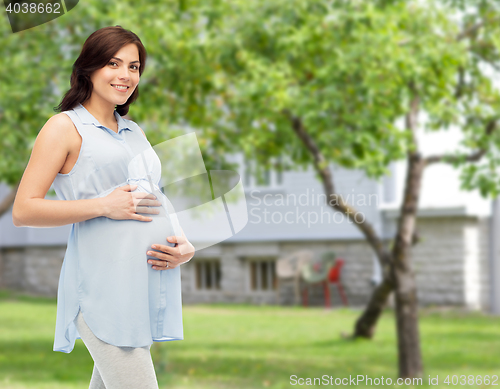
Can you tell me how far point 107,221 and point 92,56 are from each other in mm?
413

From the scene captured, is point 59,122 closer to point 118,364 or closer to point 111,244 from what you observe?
point 111,244

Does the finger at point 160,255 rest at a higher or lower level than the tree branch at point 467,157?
lower

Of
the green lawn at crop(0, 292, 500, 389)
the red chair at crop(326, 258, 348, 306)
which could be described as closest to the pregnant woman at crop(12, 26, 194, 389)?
the green lawn at crop(0, 292, 500, 389)

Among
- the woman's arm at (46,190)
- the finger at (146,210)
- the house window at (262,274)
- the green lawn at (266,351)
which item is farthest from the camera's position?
the house window at (262,274)

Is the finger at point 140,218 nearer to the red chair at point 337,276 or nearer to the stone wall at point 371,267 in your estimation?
the stone wall at point 371,267

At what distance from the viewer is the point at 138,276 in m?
1.59

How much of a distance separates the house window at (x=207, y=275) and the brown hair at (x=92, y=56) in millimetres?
11882

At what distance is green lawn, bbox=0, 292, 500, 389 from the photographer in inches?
249

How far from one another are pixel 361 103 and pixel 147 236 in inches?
152

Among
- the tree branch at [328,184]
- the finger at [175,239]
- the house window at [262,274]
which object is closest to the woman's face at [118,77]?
the finger at [175,239]

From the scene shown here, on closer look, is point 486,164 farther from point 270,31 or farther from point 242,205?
point 242,205

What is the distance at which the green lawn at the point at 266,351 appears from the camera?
6.34 m

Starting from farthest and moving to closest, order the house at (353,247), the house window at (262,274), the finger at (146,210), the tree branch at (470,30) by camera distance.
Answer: the house window at (262,274) → the house at (353,247) → the tree branch at (470,30) → the finger at (146,210)

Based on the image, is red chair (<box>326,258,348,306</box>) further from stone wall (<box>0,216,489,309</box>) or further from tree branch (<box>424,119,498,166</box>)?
tree branch (<box>424,119,498,166</box>)
